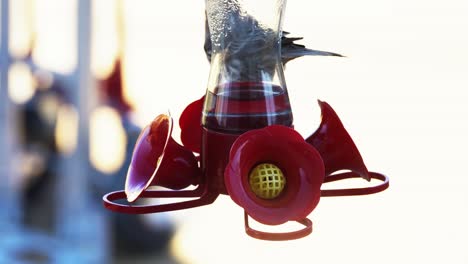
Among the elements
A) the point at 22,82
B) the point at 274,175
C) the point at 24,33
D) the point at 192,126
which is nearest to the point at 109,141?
the point at 22,82

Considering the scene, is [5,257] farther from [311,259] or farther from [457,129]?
[457,129]

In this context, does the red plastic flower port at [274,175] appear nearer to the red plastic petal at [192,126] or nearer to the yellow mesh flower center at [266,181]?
the yellow mesh flower center at [266,181]

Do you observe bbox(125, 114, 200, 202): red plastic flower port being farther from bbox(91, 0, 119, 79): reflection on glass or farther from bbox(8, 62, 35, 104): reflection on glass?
bbox(8, 62, 35, 104): reflection on glass

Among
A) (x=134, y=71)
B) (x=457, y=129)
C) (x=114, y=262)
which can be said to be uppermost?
(x=134, y=71)

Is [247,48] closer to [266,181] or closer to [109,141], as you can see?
[266,181]

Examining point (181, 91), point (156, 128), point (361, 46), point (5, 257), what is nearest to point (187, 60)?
point (181, 91)

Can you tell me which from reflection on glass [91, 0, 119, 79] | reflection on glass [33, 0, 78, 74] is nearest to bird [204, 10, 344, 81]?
reflection on glass [91, 0, 119, 79]
